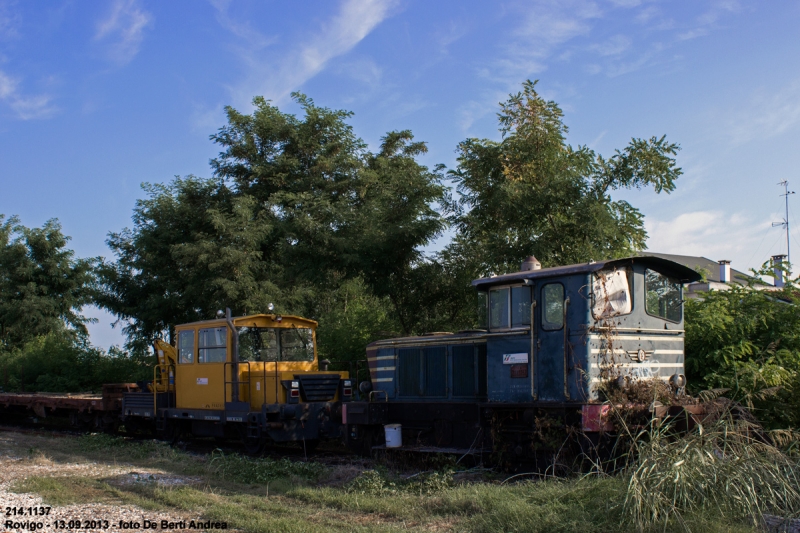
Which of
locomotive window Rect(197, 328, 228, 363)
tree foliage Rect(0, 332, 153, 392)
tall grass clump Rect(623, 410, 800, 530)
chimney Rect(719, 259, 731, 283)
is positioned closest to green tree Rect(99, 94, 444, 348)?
tree foliage Rect(0, 332, 153, 392)

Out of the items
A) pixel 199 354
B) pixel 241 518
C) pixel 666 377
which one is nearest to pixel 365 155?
pixel 199 354

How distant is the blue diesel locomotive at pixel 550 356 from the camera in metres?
9.06

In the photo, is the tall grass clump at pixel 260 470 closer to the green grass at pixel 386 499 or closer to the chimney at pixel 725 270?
the green grass at pixel 386 499

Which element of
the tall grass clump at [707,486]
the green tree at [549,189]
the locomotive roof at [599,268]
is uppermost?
the green tree at [549,189]

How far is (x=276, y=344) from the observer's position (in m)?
14.3

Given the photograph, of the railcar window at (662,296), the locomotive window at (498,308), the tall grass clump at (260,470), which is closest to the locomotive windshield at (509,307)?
the locomotive window at (498,308)

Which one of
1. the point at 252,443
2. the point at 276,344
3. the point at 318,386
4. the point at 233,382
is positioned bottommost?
the point at 252,443

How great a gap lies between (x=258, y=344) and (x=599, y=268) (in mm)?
7575

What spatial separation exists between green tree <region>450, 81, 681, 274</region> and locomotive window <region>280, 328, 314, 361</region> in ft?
13.2

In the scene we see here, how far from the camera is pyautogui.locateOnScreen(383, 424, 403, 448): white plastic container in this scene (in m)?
11.2

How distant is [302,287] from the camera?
2261cm

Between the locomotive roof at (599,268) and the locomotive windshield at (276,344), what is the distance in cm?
560

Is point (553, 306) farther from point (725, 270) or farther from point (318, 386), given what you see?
point (725, 270)

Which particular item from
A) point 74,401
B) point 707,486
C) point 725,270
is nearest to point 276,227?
point 74,401
